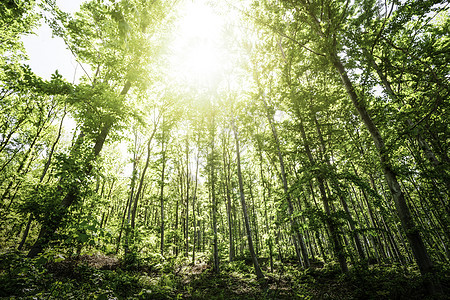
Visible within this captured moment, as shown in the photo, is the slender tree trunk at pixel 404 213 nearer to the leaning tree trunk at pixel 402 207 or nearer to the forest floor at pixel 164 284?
the leaning tree trunk at pixel 402 207

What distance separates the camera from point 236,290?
934 cm

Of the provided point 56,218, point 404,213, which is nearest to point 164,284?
point 56,218

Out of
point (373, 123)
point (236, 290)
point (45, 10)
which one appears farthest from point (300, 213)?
A: point (45, 10)

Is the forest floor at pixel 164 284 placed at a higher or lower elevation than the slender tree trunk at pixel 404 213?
lower

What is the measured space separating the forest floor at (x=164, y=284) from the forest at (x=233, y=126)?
0.08 metres

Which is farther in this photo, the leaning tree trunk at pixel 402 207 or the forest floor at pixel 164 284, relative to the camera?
the leaning tree trunk at pixel 402 207

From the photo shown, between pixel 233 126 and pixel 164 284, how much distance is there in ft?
30.8

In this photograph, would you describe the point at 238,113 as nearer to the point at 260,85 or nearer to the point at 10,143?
the point at 260,85

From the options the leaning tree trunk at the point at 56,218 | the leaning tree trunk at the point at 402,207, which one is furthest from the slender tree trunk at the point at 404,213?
the leaning tree trunk at the point at 56,218

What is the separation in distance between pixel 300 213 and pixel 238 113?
1030 centimetres

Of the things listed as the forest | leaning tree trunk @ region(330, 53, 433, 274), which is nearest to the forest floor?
the forest

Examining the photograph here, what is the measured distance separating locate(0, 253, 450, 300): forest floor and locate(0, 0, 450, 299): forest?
84mm

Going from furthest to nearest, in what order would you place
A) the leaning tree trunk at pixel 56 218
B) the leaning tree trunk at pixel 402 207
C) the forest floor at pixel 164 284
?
1. the leaning tree trunk at pixel 402 207
2. the leaning tree trunk at pixel 56 218
3. the forest floor at pixel 164 284

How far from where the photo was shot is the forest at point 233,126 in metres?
4.54
